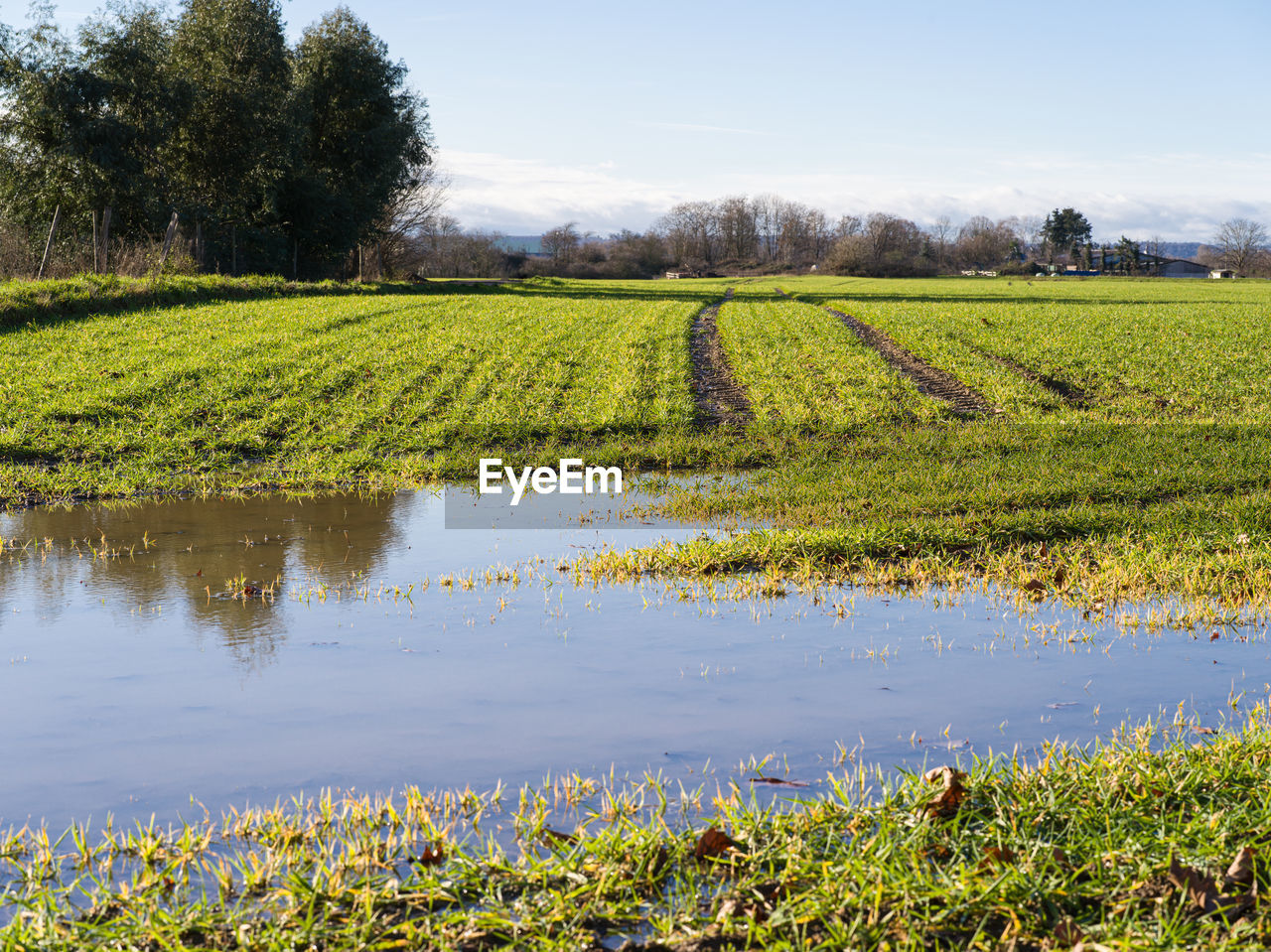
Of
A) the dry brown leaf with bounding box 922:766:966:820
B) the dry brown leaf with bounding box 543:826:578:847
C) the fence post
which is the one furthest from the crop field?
the fence post

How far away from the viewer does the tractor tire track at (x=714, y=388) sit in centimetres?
1538

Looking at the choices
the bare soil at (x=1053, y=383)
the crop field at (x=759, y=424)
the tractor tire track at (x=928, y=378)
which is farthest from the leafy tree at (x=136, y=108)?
the bare soil at (x=1053, y=383)

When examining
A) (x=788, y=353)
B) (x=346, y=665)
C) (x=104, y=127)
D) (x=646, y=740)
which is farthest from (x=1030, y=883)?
(x=104, y=127)

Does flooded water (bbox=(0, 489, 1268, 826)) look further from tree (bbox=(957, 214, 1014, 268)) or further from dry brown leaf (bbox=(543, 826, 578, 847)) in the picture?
tree (bbox=(957, 214, 1014, 268))

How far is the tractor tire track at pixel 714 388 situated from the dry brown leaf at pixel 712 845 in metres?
11.5

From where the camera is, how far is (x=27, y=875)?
3.50 metres

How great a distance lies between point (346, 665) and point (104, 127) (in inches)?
1288

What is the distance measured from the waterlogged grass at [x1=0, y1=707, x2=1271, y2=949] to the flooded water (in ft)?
1.22

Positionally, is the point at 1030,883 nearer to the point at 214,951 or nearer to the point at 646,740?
the point at 646,740

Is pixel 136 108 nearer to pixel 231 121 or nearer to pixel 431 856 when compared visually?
pixel 231 121

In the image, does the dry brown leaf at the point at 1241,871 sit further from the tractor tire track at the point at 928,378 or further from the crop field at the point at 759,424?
the tractor tire track at the point at 928,378

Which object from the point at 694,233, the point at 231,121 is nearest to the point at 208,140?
the point at 231,121

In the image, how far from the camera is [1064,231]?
133875 mm

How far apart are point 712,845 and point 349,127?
150 feet
